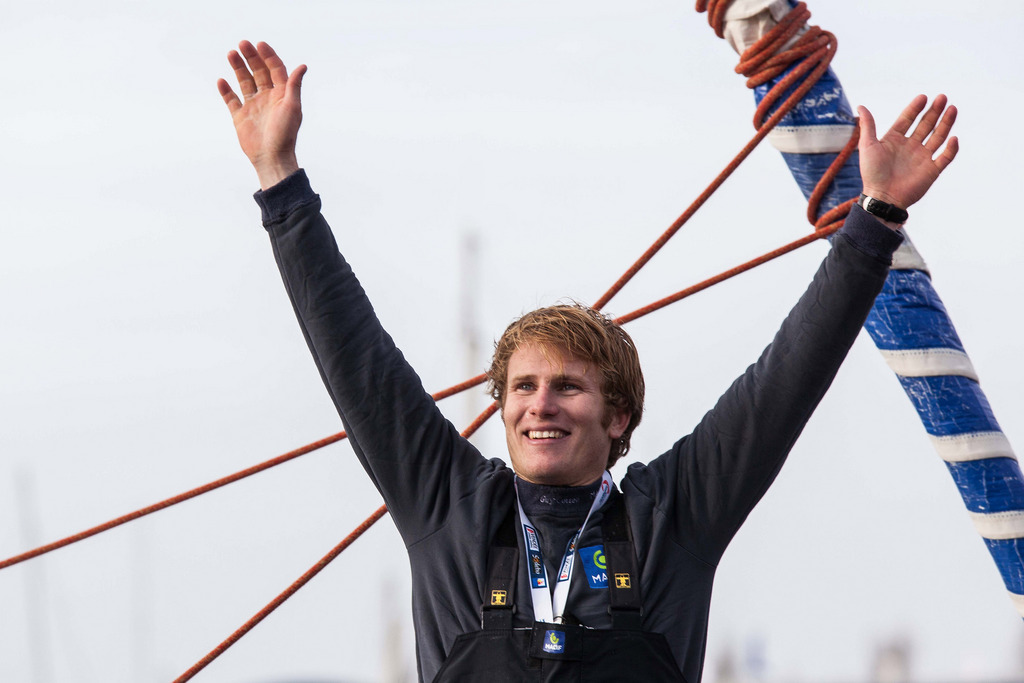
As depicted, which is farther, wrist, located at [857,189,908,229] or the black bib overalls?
wrist, located at [857,189,908,229]

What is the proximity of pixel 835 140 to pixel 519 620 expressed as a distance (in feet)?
6.68

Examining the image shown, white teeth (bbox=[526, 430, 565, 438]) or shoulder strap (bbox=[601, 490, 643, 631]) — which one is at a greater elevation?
white teeth (bbox=[526, 430, 565, 438])

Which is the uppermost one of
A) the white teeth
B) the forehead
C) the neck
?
the forehead

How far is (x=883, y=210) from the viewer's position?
3.16 m

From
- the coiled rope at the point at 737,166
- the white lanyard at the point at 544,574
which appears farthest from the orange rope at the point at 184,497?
the white lanyard at the point at 544,574

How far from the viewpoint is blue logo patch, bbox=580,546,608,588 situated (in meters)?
3.06

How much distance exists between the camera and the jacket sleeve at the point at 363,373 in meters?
3.17

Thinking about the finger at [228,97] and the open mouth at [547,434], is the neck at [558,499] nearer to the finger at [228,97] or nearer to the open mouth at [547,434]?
the open mouth at [547,434]

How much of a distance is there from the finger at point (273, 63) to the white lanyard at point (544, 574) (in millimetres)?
1177

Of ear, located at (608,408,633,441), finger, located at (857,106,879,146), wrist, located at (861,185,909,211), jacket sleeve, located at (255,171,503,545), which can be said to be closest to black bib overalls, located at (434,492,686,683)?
jacket sleeve, located at (255,171,503,545)

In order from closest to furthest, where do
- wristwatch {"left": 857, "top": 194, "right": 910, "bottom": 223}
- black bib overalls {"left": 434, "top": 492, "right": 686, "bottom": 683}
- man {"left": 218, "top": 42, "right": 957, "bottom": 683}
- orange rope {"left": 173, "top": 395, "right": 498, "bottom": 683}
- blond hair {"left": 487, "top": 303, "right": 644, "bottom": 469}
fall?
black bib overalls {"left": 434, "top": 492, "right": 686, "bottom": 683}, man {"left": 218, "top": 42, "right": 957, "bottom": 683}, wristwatch {"left": 857, "top": 194, "right": 910, "bottom": 223}, blond hair {"left": 487, "top": 303, "right": 644, "bottom": 469}, orange rope {"left": 173, "top": 395, "right": 498, "bottom": 683}

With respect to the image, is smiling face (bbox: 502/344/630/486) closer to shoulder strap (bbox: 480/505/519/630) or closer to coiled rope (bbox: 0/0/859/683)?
shoulder strap (bbox: 480/505/519/630)

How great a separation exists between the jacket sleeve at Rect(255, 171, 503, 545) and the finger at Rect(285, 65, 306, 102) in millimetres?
227

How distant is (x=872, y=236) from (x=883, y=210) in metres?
0.09
